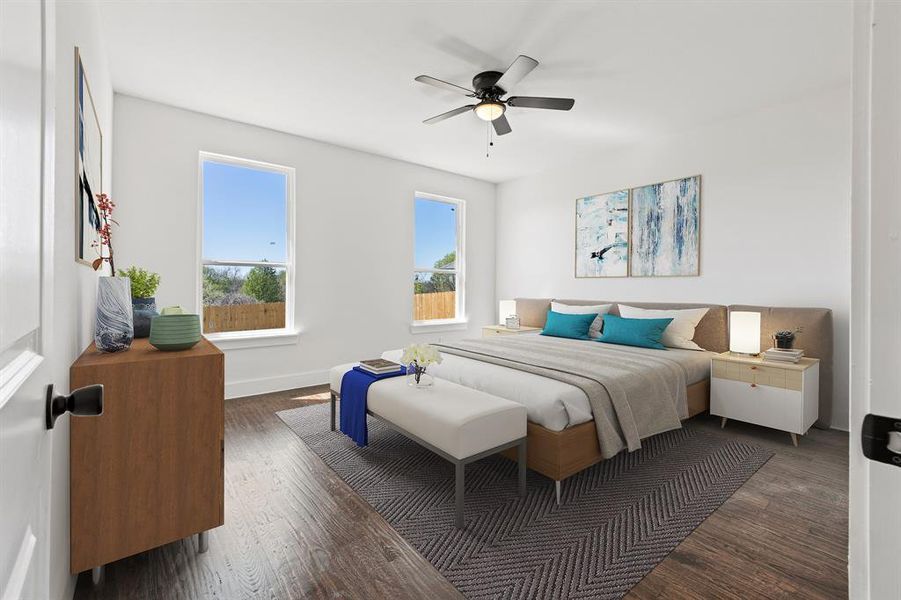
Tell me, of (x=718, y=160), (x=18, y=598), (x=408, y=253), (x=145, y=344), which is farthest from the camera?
(x=408, y=253)

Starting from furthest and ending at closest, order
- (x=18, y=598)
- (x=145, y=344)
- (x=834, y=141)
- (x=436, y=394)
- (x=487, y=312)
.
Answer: (x=487, y=312) < (x=834, y=141) < (x=436, y=394) < (x=145, y=344) < (x=18, y=598)

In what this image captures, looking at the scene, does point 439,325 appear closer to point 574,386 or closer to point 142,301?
point 574,386

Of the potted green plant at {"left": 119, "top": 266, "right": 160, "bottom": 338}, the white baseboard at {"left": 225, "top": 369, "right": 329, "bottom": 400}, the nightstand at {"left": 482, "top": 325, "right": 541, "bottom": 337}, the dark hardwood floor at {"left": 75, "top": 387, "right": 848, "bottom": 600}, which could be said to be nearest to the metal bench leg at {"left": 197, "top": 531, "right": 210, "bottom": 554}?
the dark hardwood floor at {"left": 75, "top": 387, "right": 848, "bottom": 600}

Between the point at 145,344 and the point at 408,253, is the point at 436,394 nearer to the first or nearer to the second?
the point at 145,344

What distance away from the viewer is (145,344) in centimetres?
192

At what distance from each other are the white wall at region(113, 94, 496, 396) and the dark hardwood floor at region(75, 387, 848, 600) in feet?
6.86

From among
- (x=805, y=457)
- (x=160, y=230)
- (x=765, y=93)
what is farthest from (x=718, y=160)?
(x=160, y=230)

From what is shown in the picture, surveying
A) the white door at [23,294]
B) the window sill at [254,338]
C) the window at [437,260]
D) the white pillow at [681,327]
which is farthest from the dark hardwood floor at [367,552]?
the window at [437,260]

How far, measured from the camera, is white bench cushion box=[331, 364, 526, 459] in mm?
2055

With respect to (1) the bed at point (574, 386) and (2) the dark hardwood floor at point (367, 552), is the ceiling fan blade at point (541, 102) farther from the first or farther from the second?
(2) the dark hardwood floor at point (367, 552)

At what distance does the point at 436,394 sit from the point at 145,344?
1.47m

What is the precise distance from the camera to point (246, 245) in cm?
431

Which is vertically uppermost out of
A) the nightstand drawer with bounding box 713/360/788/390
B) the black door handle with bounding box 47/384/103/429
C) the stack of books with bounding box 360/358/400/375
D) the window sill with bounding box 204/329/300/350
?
the black door handle with bounding box 47/384/103/429

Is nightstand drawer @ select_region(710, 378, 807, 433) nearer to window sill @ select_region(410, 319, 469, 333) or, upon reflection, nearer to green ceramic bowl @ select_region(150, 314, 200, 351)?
window sill @ select_region(410, 319, 469, 333)
